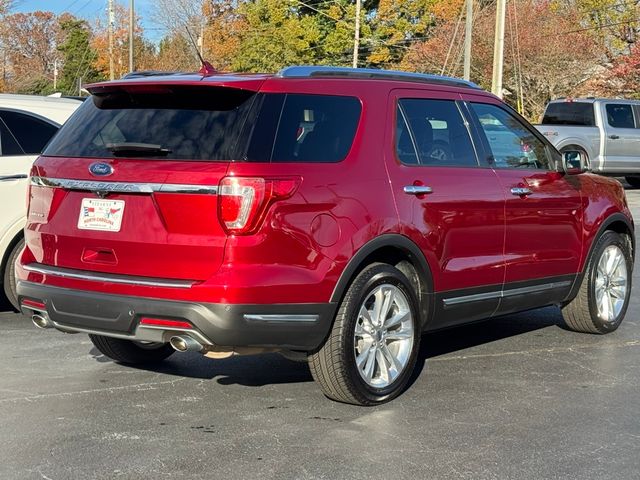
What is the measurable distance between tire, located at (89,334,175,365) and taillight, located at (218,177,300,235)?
5.64 ft

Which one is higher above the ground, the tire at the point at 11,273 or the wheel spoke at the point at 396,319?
the wheel spoke at the point at 396,319

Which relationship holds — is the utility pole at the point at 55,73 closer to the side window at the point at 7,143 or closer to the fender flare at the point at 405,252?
the side window at the point at 7,143

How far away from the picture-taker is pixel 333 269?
195 inches

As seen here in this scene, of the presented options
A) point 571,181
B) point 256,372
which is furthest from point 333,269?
point 571,181

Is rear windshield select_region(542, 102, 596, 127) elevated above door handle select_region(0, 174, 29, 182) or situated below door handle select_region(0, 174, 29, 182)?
above

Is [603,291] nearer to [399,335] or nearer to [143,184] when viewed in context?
[399,335]

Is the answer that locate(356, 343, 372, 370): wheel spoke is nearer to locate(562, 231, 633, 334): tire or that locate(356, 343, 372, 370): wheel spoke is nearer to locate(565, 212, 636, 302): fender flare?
locate(565, 212, 636, 302): fender flare

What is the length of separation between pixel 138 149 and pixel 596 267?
3916mm

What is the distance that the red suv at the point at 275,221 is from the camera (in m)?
4.70

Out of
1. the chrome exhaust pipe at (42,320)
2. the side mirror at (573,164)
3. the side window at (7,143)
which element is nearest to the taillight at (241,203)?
the chrome exhaust pipe at (42,320)

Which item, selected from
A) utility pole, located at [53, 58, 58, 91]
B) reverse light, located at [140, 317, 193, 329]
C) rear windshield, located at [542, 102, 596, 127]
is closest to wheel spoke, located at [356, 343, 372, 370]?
reverse light, located at [140, 317, 193, 329]

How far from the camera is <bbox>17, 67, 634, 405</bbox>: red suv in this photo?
15.4 feet

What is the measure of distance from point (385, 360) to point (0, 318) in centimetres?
402

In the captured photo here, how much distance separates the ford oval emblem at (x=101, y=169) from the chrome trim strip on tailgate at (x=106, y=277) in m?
0.52
